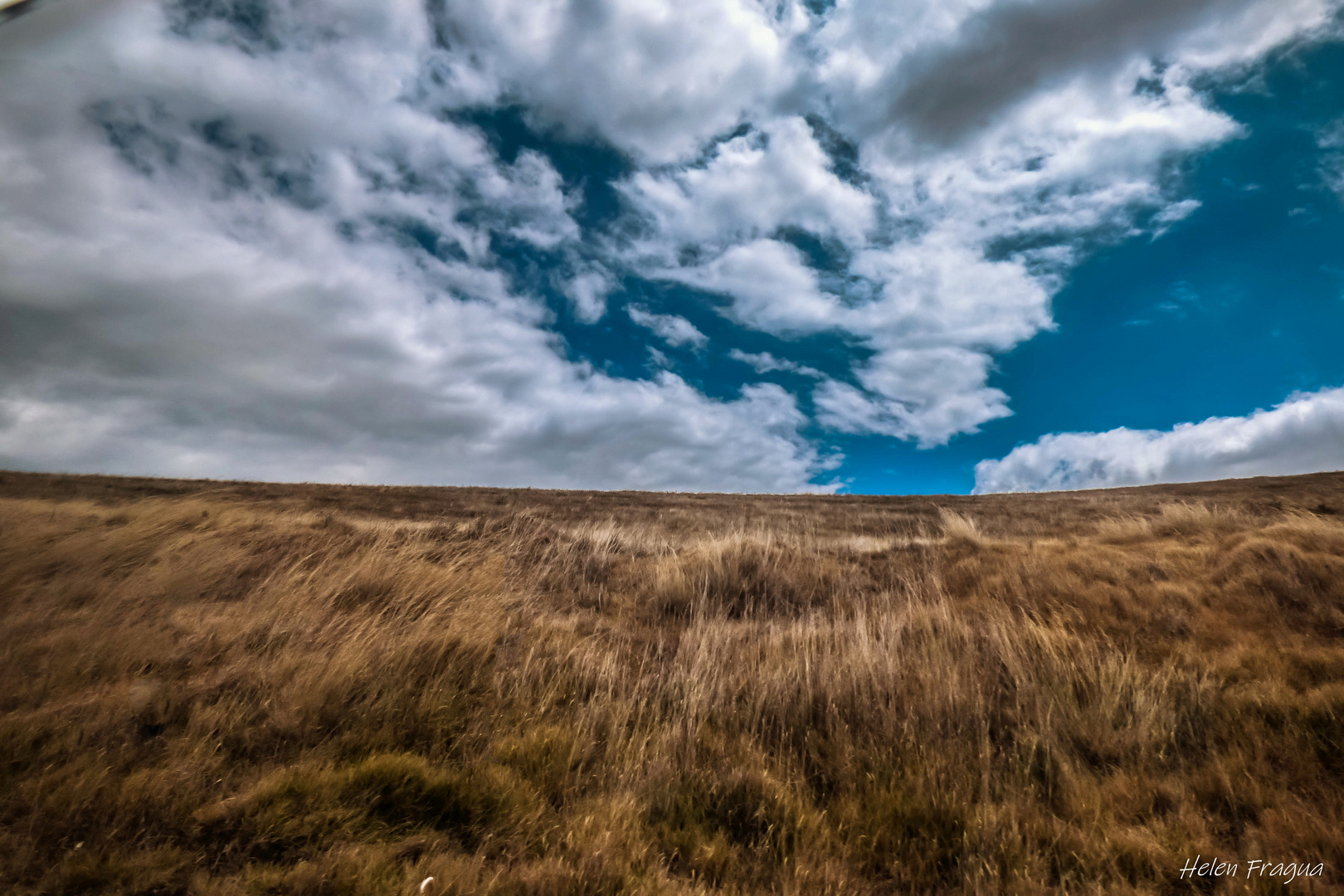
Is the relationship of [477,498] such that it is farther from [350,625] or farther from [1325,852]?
[1325,852]

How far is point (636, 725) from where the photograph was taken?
4480 millimetres

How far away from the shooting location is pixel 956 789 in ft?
12.1

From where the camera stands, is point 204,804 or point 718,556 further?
point 718,556

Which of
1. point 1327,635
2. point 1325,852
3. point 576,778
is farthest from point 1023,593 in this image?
point 576,778

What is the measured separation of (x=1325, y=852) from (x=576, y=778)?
4.11 meters

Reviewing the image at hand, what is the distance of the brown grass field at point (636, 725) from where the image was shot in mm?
3061

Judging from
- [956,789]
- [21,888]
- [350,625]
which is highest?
[350,625]

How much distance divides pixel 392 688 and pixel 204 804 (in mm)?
1471

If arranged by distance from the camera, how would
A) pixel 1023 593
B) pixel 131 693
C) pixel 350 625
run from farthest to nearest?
→ pixel 1023 593, pixel 350 625, pixel 131 693

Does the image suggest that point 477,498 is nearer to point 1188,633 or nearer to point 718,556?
point 718,556

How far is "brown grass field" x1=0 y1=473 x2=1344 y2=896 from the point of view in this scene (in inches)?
120

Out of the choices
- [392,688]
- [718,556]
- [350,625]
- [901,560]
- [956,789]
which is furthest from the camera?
[901,560]

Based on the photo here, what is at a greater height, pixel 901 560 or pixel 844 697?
pixel 901 560

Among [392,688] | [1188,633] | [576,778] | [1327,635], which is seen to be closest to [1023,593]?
[1188,633]
